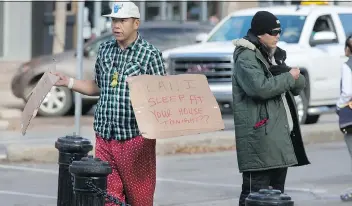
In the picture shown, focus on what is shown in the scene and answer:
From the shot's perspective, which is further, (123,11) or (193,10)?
(193,10)

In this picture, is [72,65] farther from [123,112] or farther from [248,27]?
[123,112]

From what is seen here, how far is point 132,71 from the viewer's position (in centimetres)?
745

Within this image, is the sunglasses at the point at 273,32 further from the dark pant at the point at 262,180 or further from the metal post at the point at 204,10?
the metal post at the point at 204,10

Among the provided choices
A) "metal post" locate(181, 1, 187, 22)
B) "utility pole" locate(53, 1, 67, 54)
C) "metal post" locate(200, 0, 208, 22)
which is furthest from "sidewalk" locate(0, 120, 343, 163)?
"metal post" locate(200, 0, 208, 22)

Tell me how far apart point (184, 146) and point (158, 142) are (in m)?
0.47

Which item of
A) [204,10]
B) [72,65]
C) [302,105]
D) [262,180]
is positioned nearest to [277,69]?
[262,180]

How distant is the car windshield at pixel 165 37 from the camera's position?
69.1 feet

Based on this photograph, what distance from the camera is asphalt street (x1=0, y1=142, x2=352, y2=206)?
37.8ft

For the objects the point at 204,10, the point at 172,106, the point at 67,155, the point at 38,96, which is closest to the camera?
the point at 172,106

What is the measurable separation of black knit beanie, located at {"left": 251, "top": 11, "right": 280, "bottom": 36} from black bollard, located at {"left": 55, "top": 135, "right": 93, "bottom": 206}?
4.66 ft

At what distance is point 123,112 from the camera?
24.4 ft

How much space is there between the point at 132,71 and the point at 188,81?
0.39 metres

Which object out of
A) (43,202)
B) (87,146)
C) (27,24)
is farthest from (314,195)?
(27,24)

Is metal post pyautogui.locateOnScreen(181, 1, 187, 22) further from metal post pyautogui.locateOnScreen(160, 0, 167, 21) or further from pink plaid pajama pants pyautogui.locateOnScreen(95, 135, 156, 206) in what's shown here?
pink plaid pajama pants pyautogui.locateOnScreen(95, 135, 156, 206)
